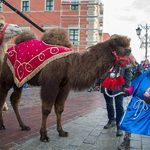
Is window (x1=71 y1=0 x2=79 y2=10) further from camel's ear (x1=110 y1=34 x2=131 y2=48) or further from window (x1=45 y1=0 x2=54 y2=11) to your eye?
camel's ear (x1=110 y1=34 x2=131 y2=48)

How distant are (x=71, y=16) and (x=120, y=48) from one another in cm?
4106

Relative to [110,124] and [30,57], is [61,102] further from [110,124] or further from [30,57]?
[110,124]

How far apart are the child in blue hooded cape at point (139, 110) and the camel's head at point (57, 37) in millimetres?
1556

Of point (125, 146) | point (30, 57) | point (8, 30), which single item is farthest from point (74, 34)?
point (125, 146)

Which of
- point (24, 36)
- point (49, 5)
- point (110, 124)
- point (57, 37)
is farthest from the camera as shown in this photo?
point (49, 5)

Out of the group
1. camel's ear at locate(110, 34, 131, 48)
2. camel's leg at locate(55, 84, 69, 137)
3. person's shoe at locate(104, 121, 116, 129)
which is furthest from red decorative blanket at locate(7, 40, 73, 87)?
person's shoe at locate(104, 121, 116, 129)

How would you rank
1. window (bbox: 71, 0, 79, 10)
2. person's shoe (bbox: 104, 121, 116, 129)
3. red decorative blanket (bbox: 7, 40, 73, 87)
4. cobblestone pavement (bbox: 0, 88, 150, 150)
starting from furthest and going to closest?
window (bbox: 71, 0, 79, 10) < person's shoe (bbox: 104, 121, 116, 129) < red decorative blanket (bbox: 7, 40, 73, 87) < cobblestone pavement (bbox: 0, 88, 150, 150)

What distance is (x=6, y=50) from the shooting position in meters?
6.96

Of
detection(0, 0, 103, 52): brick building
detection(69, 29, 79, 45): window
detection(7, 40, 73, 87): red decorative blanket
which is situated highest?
detection(0, 0, 103, 52): brick building

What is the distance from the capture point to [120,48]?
573 centimetres

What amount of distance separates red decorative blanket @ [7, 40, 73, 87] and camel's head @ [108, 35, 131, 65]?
0.74 metres

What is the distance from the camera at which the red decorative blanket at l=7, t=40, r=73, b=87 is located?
6.02 metres

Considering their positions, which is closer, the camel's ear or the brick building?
the camel's ear

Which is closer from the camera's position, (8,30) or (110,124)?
(8,30)
